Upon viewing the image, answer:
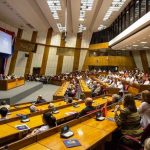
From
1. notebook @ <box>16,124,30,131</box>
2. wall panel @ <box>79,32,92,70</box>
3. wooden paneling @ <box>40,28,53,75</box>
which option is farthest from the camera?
wall panel @ <box>79,32,92,70</box>

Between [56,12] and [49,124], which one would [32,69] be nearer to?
[56,12]

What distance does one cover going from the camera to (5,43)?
523 inches

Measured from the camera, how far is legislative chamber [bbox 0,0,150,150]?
9.95 ft

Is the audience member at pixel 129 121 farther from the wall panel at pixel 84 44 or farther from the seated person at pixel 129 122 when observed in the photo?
the wall panel at pixel 84 44

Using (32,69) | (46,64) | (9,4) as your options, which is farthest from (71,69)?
(9,4)

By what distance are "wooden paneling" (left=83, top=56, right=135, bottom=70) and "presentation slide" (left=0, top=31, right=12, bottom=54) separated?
35.0ft

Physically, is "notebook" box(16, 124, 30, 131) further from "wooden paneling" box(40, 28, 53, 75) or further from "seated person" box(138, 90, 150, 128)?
"wooden paneling" box(40, 28, 53, 75)

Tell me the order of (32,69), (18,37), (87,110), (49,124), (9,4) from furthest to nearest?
(32,69), (18,37), (9,4), (87,110), (49,124)

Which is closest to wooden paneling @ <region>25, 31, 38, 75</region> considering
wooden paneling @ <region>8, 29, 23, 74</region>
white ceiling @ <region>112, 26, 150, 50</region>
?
wooden paneling @ <region>8, 29, 23, 74</region>

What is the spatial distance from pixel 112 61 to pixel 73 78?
6.37m

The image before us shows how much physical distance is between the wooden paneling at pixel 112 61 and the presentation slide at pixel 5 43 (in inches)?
420

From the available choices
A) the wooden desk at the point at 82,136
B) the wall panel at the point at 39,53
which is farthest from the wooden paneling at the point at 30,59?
the wooden desk at the point at 82,136

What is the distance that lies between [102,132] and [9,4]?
9.41 meters

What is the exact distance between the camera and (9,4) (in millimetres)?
10328
